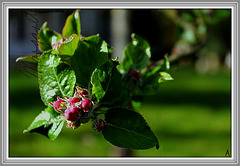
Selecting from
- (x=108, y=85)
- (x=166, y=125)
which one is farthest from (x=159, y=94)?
(x=108, y=85)

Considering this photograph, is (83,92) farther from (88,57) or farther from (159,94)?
(159,94)

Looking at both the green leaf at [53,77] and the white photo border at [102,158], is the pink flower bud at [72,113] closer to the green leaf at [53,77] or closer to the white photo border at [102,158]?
the green leaf at [53,77]

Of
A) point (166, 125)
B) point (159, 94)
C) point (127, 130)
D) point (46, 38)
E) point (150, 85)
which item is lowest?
point (166, 125)

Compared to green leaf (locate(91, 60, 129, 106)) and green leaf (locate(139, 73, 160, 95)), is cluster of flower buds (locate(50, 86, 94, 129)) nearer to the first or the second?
green leaf (locate(91, 60, 129, 106))

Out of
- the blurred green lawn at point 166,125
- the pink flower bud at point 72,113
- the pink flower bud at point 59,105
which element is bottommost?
the blurred green lawn at point 166,125

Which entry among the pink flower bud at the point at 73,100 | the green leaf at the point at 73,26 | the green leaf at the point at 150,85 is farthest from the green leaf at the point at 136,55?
the pink flower bud at the point at 73,100

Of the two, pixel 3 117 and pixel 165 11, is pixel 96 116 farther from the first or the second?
pixel 165 11

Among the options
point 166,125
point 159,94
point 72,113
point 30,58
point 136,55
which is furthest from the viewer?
point 159,94

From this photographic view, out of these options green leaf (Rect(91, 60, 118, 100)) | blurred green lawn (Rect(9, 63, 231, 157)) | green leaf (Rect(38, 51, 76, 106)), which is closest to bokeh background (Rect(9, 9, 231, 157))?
blurred green lawn (Rect(9, 63, 231, 157))
